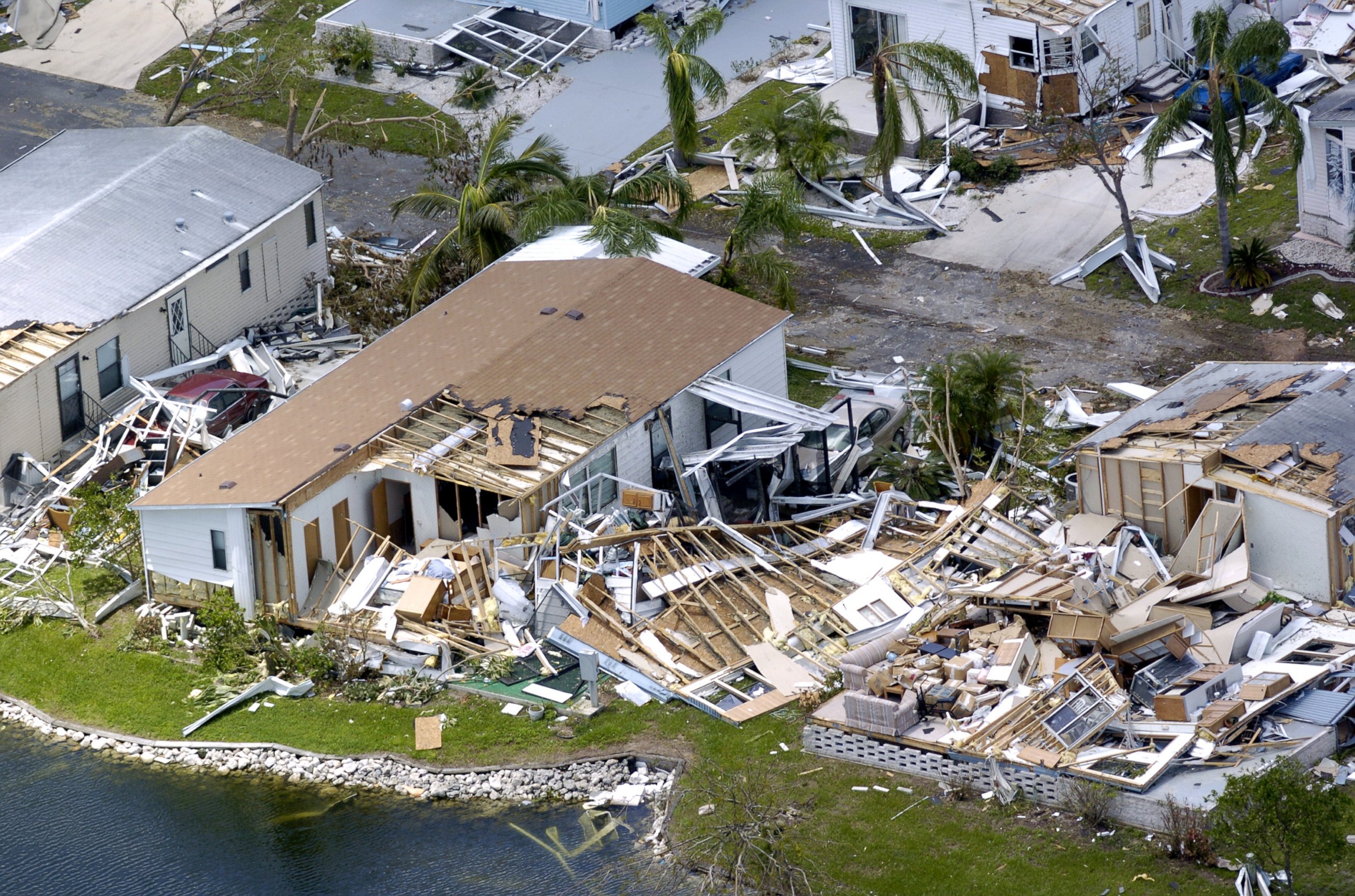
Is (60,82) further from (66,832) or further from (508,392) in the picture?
(66,832)

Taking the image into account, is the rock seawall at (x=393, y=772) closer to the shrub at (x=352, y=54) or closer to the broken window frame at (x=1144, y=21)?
the shrub at (x=352, y=54)

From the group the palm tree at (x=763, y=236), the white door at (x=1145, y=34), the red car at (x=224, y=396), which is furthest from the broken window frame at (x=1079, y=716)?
the white door at (x=1145, y=34)

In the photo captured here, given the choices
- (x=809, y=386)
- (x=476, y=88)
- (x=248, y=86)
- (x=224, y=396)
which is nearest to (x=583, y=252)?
(x=809, y=386)

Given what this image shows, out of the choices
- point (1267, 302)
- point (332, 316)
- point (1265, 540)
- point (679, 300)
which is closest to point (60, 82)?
point (332, 316)

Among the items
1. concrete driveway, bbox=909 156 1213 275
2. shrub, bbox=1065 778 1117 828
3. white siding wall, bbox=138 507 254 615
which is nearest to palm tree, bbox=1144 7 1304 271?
concrete driveway, bbox=909 156 1213 275

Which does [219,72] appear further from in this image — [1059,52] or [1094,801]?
[1094,801]
